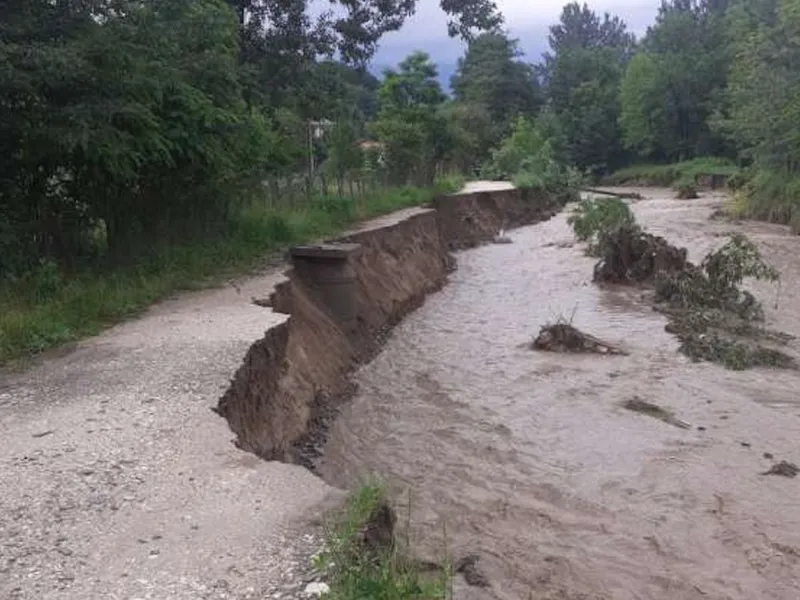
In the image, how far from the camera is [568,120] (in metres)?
76.5

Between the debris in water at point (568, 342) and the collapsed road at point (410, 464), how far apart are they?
274mm

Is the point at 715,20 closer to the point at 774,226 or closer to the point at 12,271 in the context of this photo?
the point at 774,226

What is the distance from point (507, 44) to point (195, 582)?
79.8 metres

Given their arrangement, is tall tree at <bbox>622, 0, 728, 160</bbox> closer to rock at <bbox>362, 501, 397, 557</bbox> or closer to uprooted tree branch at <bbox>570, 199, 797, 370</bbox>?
uprooted tree branch at <bbox>570, 199, 797, 370</bbox>

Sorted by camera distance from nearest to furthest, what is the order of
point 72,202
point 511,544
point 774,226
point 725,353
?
1. point 511,544
2. point 72,202
3. point 725,353
4. point 774,226

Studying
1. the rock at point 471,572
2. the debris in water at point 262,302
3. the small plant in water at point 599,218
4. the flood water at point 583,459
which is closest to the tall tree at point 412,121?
the small plant in water at point 599,218

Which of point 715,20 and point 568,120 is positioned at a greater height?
point 715,20

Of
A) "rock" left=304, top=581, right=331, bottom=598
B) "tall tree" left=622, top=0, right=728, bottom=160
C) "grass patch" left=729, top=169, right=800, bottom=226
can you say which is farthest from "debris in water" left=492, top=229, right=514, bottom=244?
"tall tree" left=622, top=0, right=728, bottom=160

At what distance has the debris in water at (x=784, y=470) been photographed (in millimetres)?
8703

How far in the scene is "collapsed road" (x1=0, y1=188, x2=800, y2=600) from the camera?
15.4 feet

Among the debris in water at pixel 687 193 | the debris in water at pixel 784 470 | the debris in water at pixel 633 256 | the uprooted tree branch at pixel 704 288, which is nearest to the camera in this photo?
the debris in water at pixel 784 470

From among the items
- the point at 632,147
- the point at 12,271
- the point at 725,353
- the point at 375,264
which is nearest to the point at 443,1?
the point at 375,264

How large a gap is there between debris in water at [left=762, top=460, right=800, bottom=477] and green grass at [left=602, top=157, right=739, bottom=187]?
50451 millimetres

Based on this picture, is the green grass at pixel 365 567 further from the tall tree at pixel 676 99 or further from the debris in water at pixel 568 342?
the tall tree at pixel 676 99
